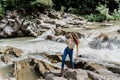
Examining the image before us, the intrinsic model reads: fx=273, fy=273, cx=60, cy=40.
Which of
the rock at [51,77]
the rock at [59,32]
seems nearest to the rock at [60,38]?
the rock at [59,32]

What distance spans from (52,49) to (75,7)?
503 inches

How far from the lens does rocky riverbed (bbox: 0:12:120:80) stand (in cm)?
1173

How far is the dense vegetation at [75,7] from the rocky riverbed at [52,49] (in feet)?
3.44

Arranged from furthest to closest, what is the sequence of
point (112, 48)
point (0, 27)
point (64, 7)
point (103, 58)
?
point (64, 7), point (0, 27), point (112, 48), point (103, 58)

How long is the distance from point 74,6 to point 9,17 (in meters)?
8.50

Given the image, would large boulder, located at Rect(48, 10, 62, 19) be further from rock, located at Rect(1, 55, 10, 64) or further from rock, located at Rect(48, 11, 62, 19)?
rock, located at Rect(1, 55, 10, 64)

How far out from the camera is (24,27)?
22.5 metres

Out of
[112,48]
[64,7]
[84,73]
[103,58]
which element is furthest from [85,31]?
[84,73]

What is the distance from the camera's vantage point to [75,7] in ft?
95.2

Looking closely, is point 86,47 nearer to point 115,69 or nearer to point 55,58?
point 55,58

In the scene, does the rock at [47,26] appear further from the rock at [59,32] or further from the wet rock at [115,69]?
the wet rock at [115,69]

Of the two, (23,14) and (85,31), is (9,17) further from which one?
(85,31)

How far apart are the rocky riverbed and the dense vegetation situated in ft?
3.44

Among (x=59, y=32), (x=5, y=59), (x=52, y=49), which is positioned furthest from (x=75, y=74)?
(x=59, y=32)
